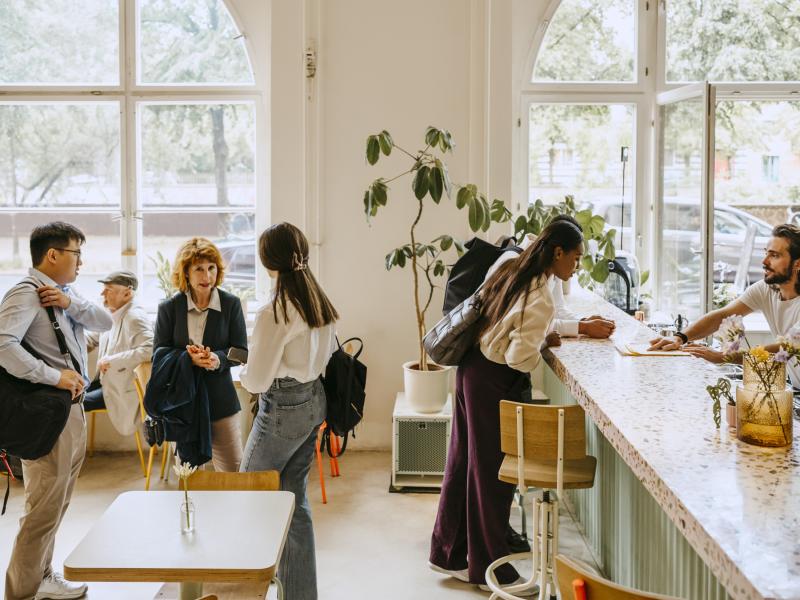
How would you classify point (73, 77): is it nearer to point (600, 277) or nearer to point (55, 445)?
point (55, 445)

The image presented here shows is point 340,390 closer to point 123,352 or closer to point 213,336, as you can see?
point 213,336

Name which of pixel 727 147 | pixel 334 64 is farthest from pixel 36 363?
pixel 727 147

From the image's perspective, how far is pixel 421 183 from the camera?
491 cm

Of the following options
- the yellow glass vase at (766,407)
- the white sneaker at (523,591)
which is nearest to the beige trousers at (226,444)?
the white sneaker at (523,591)

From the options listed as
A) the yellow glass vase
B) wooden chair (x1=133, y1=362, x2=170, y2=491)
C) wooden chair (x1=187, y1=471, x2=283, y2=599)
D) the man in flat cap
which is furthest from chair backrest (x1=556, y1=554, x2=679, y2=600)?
the man in flat cap

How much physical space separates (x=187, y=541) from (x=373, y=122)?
381 cm

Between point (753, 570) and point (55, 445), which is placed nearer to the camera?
point (753, 570)

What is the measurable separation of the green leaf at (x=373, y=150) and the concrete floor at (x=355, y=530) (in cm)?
194

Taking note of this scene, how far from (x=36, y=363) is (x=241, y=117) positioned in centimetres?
309

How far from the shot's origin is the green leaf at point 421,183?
193 inches

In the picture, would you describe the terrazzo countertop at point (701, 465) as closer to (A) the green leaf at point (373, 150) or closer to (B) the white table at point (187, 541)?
(B) the white table at point (187, 541)

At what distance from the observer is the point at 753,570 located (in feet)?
4.89

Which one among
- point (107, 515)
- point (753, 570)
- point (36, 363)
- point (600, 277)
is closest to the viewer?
point (753, 570)

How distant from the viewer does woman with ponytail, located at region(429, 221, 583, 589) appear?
130 inches
